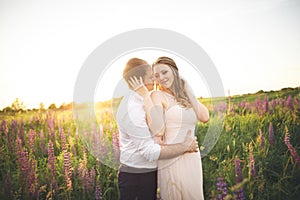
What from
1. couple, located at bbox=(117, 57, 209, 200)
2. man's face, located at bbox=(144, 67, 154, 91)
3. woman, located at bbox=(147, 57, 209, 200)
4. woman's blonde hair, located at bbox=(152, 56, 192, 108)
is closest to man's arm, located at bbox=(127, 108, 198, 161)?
couple, located at bbox=(117, 57, 209, 200)

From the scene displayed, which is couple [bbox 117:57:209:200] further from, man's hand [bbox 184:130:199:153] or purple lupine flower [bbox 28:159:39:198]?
purple lupine flower [bbox 28:159:39:198]

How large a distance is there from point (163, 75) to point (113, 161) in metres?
1.32

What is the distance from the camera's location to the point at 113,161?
11.1 ft

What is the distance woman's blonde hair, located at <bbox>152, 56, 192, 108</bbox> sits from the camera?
2906 mm

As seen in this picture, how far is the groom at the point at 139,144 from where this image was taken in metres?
2.47

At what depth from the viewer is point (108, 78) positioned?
275 cm

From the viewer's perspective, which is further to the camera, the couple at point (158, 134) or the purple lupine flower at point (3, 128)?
the purple lupine flower at point (3, 128)


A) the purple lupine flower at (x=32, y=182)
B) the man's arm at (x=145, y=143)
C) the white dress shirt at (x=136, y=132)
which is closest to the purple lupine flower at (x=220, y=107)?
the man's arm at (x=145, y=143)

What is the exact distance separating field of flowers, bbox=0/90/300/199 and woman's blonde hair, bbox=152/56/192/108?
1.83ft

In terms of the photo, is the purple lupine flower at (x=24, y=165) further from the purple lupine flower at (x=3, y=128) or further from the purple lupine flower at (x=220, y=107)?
the purple lupine flower at (x=220, y=107)

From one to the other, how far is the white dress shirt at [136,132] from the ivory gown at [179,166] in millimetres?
279

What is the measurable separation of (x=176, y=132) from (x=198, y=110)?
1.31 feet

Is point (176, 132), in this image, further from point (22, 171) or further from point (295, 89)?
point (295, 89)

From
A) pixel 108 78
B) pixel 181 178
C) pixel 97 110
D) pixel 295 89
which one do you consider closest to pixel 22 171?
pixel 97 110
